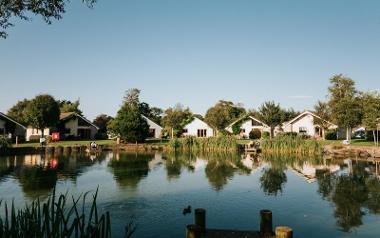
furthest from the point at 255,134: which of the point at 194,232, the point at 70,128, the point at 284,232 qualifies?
the point at 284,232

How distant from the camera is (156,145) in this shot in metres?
58.4

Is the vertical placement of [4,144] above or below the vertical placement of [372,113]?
below

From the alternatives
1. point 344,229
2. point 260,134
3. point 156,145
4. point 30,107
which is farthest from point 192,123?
point 344,229

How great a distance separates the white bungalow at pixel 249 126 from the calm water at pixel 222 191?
39.2m

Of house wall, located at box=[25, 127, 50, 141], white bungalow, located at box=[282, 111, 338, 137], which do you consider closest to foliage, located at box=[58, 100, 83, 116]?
house wall, located at box=[25, 127, 50, 141]

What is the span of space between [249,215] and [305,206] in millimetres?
3889

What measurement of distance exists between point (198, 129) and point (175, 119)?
24.0ft

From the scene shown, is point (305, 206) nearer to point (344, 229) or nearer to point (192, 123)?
point (344, 229)

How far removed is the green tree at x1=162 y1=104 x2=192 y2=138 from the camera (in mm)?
75250

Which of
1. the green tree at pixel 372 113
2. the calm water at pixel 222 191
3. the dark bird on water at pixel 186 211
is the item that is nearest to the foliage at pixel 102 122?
the calm water at pixel 222 191

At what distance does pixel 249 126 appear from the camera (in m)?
78.2

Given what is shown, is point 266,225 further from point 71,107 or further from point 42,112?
point 71,107

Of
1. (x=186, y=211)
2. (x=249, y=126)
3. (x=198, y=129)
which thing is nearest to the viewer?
(x=186, y=211)

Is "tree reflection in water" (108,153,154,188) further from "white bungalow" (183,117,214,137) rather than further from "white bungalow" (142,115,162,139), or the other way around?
"white bungalow" (183,117,214,137)
